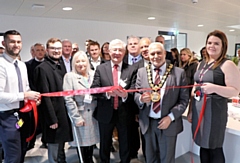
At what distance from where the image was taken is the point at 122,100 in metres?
2.26

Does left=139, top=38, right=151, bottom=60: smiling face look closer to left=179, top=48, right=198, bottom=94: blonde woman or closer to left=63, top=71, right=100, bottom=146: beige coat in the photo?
left=63, top=71, right=100, bottom=146: beige coat

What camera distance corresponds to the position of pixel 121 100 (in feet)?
7.43

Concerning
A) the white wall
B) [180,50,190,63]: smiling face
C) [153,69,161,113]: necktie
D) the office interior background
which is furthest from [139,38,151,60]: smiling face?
the white wall

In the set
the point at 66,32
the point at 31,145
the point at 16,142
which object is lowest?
the point at 31,145

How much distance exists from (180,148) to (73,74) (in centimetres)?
186

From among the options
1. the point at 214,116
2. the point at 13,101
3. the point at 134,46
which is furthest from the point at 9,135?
the point at 214,116

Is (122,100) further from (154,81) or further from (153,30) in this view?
(153,30)

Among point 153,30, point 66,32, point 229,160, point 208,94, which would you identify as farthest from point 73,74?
point 153,30

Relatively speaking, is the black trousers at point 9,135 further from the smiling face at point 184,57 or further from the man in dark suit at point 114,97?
the smiling face at point 184,57

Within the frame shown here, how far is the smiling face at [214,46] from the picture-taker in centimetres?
181

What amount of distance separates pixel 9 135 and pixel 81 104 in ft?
2.60

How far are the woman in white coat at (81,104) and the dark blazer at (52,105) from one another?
99mm

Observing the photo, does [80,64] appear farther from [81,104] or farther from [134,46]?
[134,46]

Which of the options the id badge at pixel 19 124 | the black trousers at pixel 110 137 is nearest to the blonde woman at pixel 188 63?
the black trousers at pixel 110 137
